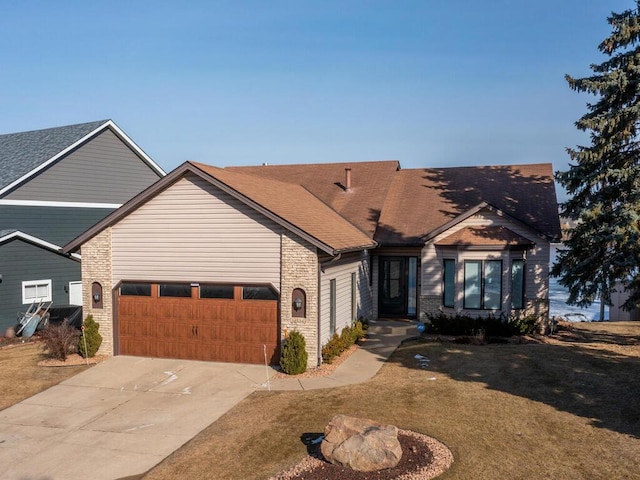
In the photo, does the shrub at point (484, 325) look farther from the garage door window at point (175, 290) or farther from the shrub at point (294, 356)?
the garage door window at point (175, 290)

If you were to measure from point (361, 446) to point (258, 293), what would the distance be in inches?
322

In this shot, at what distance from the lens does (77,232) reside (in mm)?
26547

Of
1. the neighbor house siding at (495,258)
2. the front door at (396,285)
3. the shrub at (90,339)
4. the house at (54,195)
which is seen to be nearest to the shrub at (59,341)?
the shrub at (90,339)

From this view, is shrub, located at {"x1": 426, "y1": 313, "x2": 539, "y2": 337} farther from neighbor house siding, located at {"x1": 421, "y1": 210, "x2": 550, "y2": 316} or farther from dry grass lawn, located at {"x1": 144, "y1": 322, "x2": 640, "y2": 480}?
dry grass lawn, located at {"x1": 144, "y1": 322, "x2": 640, "y2": 480}

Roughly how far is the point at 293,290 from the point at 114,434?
6244 millimetres

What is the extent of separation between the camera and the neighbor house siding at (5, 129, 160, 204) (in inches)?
989

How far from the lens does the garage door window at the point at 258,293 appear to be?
16.2m

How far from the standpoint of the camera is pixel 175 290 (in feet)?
56.7

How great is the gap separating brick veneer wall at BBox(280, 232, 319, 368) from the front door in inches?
314

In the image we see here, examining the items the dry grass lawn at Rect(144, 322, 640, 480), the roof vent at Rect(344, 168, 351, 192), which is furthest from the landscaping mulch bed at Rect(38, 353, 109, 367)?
the roof vent at Rect(344, 168, 351, 192)

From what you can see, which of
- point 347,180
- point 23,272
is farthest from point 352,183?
point 23,272

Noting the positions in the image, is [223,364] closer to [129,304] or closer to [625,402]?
[129,304]

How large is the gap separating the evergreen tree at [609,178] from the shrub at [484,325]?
6.14 ft

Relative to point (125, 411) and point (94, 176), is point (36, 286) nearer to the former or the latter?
point (94, 176)
